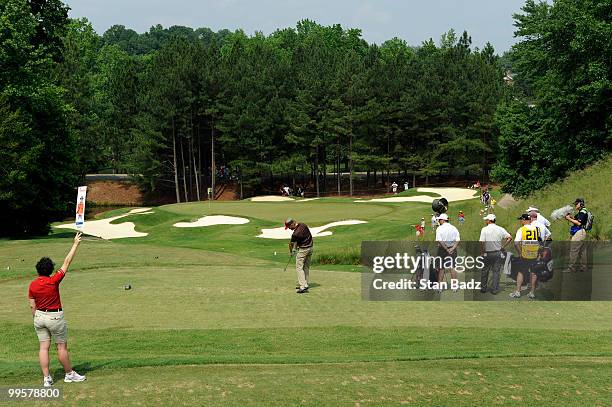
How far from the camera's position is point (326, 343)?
44.9 feet

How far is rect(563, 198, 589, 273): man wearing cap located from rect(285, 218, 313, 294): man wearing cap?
7038 mm

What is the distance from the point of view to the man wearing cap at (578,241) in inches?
746

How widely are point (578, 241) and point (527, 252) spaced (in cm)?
340

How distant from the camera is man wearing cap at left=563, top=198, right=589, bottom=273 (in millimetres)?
18938

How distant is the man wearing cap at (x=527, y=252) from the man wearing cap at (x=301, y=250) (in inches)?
220

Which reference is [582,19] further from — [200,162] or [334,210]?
[200,162]

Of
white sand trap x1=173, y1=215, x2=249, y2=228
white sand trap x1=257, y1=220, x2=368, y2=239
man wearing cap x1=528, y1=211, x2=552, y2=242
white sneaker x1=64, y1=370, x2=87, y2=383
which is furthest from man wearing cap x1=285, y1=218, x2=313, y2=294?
white sand trap x1=173, y1=215, x2=249, y2=228

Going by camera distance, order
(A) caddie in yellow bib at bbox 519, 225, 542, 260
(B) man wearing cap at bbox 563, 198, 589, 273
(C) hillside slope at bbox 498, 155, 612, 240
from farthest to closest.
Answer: (C) hillside slope at bbox 498, 155, 612, 240
(B) man wearing cap at bbox 563, 198, 589, 273
(A) caddie in yellow bib at bbox 519, 225, 542, 260

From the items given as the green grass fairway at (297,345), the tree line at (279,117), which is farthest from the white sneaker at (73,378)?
the tree line at (279,117)

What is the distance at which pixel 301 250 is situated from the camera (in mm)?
19391

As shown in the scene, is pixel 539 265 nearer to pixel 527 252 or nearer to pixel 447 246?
pixel 527 252

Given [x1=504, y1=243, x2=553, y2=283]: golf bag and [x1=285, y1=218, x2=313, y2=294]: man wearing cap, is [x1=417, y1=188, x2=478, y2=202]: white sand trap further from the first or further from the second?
[x1=504, y1=243, x2=553, y2=283]: golf bag

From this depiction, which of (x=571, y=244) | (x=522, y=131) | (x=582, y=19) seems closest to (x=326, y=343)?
(x=571, y=244)

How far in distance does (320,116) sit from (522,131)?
42068 millimetres
